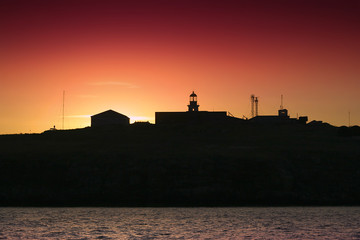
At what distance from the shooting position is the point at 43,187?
80.2m

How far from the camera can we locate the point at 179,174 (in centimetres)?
8362

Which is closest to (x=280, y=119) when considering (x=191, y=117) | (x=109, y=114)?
(x=191, y=117)

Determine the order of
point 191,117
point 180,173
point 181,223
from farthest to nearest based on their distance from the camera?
1. point 191,117
2. point 180,173
3. point 181,223

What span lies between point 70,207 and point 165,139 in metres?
52.4

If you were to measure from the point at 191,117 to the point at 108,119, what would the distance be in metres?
21.1

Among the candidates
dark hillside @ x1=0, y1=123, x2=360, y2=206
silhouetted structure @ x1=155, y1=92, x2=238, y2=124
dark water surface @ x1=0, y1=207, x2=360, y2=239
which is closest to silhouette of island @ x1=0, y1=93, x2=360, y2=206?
dark hillside @ x1=0, y1=123, x2=360, y2=206

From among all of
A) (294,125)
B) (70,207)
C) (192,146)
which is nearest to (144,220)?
(70,207)

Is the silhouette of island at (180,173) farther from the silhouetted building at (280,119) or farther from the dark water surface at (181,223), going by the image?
the silhouetted building at (280,119)

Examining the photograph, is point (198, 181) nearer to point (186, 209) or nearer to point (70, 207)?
point (186, 209)

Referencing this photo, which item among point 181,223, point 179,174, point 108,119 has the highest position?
point 108,119

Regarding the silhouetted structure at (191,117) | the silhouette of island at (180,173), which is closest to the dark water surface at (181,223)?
the silhouette of island at (180,173)

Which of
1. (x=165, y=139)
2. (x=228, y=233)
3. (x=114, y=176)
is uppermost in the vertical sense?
(x=165, y=139)

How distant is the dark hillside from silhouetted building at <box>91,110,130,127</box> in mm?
43542

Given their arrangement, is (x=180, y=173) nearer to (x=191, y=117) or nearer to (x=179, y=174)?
(x=179, y=174)
